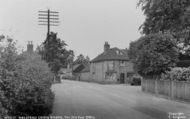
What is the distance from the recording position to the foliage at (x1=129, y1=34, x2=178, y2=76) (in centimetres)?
2611

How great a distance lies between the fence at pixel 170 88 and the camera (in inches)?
773

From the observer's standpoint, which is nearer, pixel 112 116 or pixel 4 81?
pixel 4 81

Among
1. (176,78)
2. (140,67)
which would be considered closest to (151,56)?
(140,67)

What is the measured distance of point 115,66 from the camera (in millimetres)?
63188

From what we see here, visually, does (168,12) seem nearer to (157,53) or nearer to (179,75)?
(179,75)

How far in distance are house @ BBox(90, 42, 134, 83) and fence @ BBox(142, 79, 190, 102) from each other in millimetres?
32846

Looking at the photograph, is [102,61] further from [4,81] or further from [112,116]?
[4,81]

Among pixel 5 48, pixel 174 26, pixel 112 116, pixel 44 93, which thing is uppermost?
pixel 174 26

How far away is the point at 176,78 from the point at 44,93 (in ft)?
47.0

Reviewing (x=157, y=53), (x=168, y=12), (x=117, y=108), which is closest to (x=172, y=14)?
(x=168, y=12)

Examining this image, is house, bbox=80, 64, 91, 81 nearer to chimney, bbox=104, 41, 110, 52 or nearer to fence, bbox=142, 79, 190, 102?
chimney, bbox=104, 41, 110, 52

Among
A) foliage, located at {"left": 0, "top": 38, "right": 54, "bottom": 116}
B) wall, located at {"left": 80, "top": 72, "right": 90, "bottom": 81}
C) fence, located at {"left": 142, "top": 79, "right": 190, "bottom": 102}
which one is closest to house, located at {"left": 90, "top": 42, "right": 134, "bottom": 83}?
wall, located at {"left": 80, "top": 72, "right": 90, "bottom": 81}

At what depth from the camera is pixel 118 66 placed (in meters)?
63.0

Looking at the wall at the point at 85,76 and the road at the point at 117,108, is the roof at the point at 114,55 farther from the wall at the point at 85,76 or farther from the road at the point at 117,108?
the road at the point at 117,108
